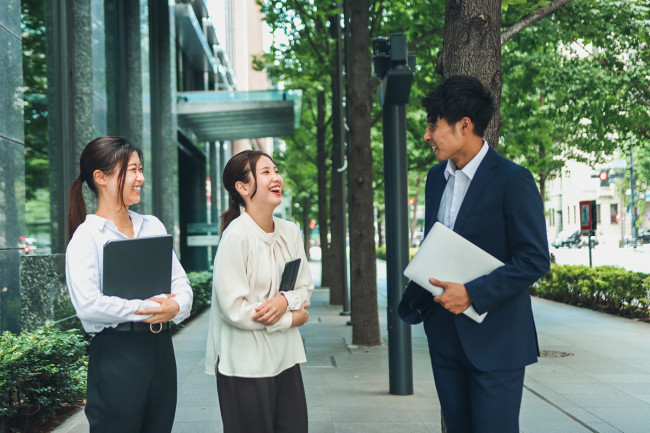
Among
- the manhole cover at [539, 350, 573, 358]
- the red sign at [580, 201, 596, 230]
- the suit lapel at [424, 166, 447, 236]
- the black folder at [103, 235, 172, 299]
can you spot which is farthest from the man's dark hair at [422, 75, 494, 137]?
the red sign at [580, 201, 596, 230]

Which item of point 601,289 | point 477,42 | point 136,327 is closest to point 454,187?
point 136,327

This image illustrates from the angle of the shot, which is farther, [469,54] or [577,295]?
[577,295]

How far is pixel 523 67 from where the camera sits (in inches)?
653

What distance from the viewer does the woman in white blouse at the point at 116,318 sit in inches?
116

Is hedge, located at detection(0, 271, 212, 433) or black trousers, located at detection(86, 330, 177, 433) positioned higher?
black trousers, located at detection(86, 330, 177, 433)

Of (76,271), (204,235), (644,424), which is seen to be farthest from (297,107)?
(76,271)

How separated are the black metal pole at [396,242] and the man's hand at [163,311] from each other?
14.0ft

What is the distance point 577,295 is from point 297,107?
322 inches

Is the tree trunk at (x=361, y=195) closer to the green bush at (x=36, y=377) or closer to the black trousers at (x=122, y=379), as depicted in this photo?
the green bush at (x=36, y=377)

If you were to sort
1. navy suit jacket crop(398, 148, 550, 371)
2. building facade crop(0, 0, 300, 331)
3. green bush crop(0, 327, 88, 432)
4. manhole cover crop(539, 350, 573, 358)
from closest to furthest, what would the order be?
navy suit jacket crop(398, 148, 550, 371), green bush crop(0, 327, 88, 432), building facade crop(0, 0, 300, 331), manhole cover crop(539, 350, 573, 358)

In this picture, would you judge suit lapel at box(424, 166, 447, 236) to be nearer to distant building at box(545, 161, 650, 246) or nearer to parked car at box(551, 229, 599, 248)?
parked car at box(551, 229, 599, 248)

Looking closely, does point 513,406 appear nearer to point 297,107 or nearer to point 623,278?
point 623,278

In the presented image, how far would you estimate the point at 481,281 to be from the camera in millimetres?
2807

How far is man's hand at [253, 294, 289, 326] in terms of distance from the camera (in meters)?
3.16
